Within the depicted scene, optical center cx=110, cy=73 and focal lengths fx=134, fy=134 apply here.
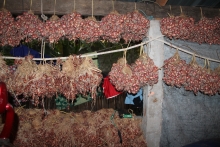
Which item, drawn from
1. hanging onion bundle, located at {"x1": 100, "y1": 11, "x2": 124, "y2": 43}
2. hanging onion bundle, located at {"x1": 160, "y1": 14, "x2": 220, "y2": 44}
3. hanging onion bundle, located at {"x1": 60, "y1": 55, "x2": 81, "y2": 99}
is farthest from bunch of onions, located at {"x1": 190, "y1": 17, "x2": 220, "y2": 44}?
hanging onion bundle, located at {"x1": 60, "y1": 55, "x2": 81, "y2": 99}

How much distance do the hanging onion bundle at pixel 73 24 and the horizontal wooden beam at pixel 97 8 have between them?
39 centimetres

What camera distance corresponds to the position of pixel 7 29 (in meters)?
3.35

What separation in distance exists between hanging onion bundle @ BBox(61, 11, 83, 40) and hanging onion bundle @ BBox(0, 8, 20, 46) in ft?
4.18

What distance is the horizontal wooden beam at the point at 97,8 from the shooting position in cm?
351

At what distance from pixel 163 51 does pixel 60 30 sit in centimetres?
290

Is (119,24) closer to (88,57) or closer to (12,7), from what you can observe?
(88,57)

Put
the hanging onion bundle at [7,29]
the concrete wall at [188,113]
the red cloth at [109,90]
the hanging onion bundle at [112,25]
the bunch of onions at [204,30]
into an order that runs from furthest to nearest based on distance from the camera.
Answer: the red cloth at [109,90] → the concrete wall at [188,113] → the bunch of onions at [204,30] → the hanging onion bundle at [112,25] → the hanging onion bundle at [7,29]

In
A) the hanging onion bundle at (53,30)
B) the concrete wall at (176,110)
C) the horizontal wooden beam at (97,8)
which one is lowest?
the concrete wall at (176,110)

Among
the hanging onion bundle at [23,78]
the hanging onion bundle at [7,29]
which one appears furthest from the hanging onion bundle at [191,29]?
the hanging onion bundle at [7,29]

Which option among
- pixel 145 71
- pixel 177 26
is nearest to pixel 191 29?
pixel 177 26

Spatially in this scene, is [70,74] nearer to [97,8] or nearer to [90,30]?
[90,30]

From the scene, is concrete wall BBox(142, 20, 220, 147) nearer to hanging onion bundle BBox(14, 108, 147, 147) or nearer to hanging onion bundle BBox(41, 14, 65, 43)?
hanging onion bundle BBox(14, 108, 147, 147)

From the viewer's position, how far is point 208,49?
444 centimetres

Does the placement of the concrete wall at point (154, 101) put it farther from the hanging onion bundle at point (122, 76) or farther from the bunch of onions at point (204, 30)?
the bunch of onions at point (204, 30)
